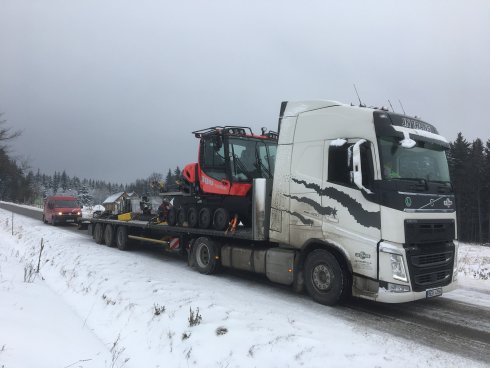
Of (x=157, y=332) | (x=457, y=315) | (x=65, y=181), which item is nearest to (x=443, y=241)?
(x=457, y=315)

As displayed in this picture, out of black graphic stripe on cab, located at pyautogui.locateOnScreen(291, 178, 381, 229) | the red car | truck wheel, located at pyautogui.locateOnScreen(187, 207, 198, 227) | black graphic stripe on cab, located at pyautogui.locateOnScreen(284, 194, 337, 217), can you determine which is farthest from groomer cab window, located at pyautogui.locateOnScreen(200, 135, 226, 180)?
the red car

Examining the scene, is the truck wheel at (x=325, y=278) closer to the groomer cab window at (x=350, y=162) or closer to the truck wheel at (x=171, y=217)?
the groomer cab window at (x=350, y=162)

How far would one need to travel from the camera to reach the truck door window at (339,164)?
255 inches

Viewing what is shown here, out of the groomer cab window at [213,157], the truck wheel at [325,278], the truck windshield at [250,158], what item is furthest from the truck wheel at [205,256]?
the truck wheel at [325,278]

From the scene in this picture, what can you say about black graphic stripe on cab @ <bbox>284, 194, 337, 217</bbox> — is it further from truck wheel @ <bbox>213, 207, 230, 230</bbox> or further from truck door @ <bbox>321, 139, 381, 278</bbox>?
truck wheel @ <bbox>213, 207, 230, 230</bbox>

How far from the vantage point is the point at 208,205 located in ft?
31.4

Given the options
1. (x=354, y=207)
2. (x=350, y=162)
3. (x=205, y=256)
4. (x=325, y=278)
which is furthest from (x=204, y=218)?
(x=350, y=162)

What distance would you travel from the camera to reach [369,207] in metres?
6.12

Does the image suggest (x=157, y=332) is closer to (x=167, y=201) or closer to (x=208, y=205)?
(x=208, y=205)

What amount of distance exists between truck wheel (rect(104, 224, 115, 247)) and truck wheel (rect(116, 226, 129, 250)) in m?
0.63

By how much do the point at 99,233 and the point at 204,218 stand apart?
8.05m

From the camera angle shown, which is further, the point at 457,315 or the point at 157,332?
the point at 457,315

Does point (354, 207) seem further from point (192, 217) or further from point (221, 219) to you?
point (192, 217)

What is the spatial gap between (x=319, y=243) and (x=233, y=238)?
8.19 ft
